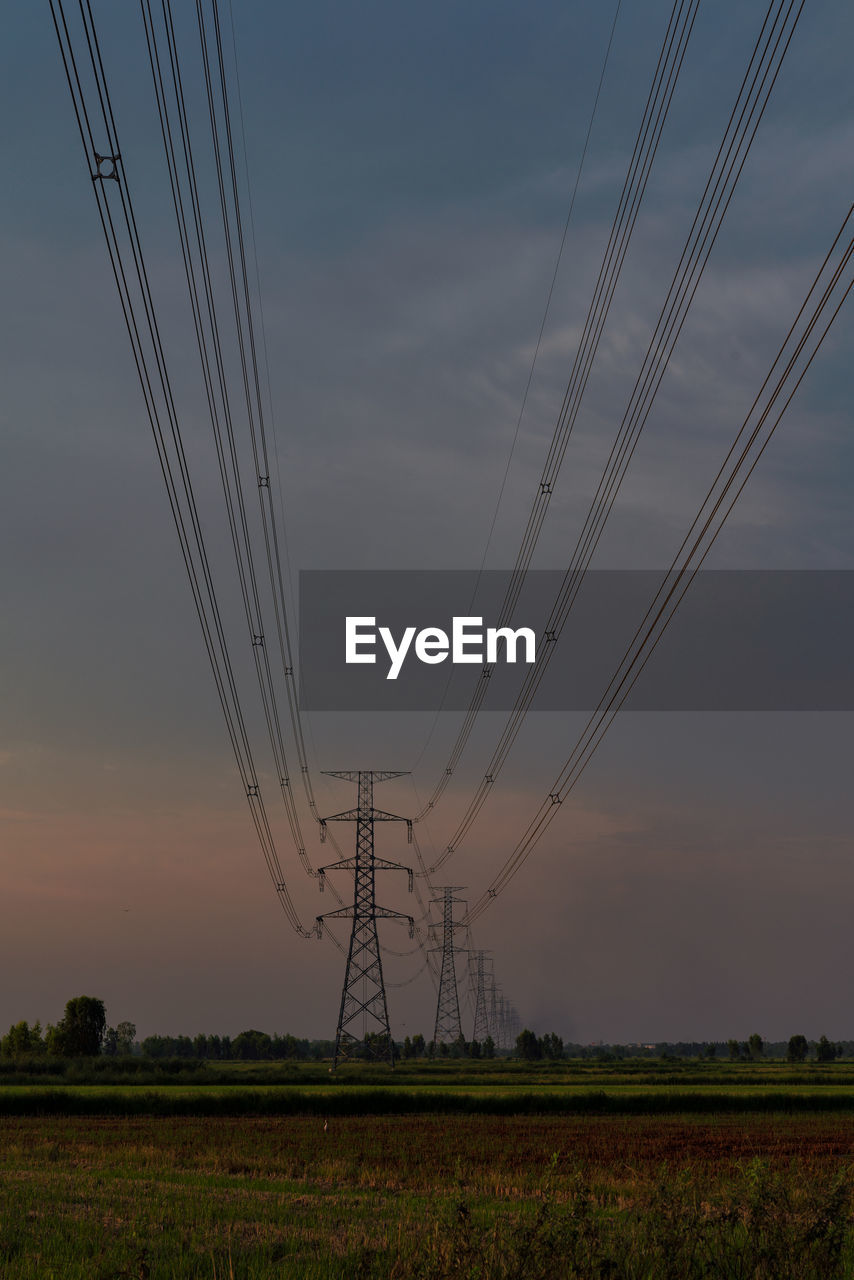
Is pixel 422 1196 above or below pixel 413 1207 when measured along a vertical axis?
below

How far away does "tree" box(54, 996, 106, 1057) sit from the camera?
591ft

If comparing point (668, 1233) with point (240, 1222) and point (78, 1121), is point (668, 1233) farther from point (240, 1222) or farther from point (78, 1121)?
point (78, 1121)

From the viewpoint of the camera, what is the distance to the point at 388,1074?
107500 millimetres

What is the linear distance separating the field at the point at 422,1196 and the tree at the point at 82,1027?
128 meters

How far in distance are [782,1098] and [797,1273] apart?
64.8 m

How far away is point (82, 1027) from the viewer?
184750 mm

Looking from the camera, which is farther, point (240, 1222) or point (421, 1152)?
point (421, 1152)

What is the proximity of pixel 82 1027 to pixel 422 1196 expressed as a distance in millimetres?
177642

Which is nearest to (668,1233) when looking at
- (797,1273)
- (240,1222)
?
(797,1273)

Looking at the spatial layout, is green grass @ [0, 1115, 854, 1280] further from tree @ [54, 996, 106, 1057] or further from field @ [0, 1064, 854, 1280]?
tree @ [54, 996, 106, 1057]

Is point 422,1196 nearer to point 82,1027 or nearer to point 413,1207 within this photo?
point 413,1207

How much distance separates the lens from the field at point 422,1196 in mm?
13430

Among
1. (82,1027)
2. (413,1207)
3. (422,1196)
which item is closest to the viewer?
(413,1207)

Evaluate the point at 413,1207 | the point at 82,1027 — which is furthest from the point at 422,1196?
the point at 82,1027
